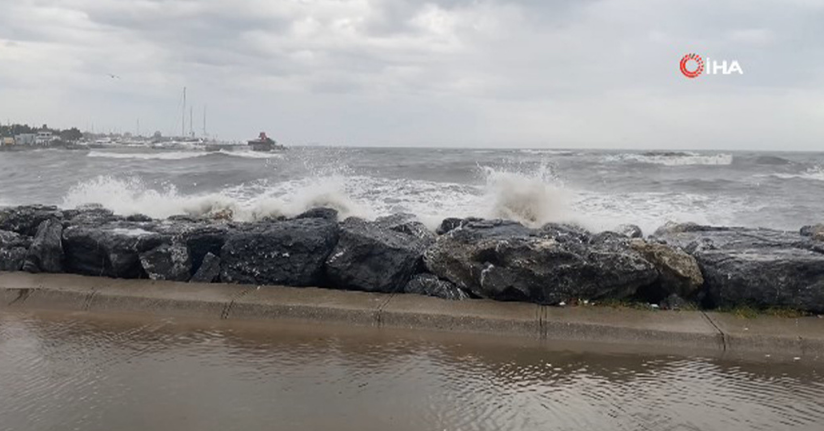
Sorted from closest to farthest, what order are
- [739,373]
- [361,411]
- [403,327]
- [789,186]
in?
[361,411]
[739,373]
[403,327]
[789,186]

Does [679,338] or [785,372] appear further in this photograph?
[679,338]

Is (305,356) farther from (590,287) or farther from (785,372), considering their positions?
(785,372)

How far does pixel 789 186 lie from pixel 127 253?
2207 centimetres

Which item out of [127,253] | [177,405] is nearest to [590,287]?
[177,405]

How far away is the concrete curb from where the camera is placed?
183 inches

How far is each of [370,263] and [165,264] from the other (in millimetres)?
1964

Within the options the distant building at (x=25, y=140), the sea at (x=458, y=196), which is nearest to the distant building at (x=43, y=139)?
the distant building at (x=25, y=140)

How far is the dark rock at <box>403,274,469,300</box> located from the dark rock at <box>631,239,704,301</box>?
1708 millimetres

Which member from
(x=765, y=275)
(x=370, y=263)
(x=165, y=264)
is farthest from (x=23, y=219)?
(x=765, y=275)

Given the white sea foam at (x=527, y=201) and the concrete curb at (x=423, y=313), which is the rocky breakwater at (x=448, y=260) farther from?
the white sea foam at (x=527, y=201)

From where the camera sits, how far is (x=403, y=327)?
16.5ft

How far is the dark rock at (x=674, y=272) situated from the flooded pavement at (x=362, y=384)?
1.13 meters

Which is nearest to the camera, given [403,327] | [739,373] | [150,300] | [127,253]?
[739,373]

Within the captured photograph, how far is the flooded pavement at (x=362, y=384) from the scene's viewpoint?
11.1ft
